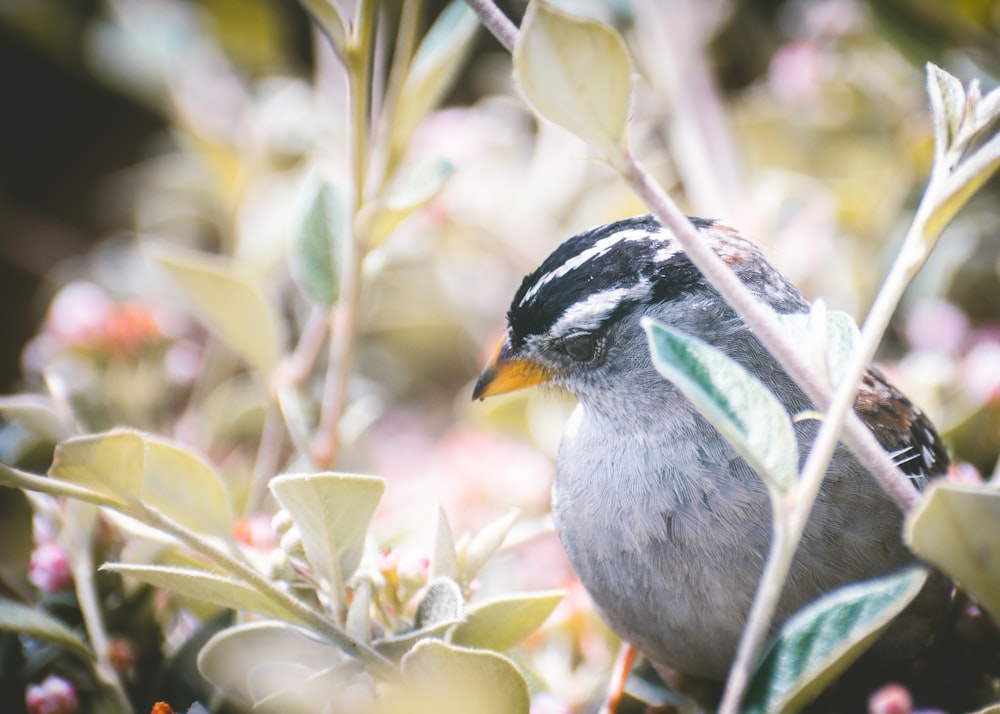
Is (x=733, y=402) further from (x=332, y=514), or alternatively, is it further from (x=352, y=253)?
(x=352, y=253)

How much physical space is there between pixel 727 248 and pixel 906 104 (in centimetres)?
89

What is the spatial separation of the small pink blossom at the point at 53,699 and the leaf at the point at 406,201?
2.22 ft

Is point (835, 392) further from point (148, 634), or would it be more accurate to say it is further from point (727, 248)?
point (148, 634)

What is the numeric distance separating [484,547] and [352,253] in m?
0.47

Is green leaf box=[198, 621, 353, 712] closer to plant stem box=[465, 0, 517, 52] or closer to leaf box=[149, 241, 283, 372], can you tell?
leaf box=[149, 241, 283, 372]

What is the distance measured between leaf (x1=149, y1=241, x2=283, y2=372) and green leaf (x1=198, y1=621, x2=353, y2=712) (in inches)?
20.2

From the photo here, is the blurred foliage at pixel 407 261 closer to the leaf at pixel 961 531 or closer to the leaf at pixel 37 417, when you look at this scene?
the leaf at pixel 37 417

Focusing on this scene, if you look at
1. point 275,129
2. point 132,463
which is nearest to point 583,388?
point 132,463

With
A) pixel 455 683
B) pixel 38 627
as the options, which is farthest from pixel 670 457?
pixel 38 627

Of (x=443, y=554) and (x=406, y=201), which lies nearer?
(x=443, y=554)

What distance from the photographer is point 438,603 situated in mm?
932

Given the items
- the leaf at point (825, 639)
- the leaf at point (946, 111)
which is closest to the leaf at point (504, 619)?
the leaf at point (825, 639)

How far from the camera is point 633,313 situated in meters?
1.23

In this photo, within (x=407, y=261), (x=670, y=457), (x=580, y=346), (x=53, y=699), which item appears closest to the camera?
(x=53, y=699)
